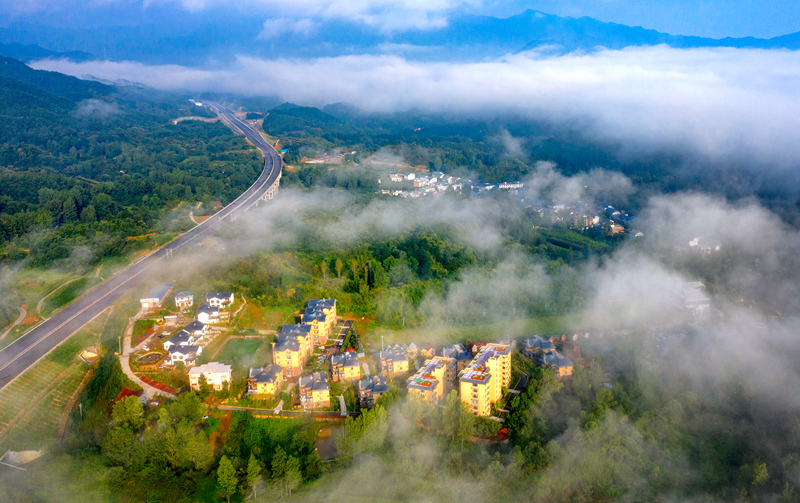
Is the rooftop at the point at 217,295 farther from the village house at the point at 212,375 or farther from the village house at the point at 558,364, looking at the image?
the village house at the point at 558,364

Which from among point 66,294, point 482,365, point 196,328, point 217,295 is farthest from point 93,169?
point 482,365

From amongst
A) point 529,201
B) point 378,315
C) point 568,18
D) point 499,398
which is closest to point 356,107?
point 568,18

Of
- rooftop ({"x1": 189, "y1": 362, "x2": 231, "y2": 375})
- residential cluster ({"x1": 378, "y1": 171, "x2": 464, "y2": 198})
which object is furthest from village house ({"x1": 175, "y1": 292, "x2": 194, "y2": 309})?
residential cluster ({"x1": 378, "y1": 171, "x2": 464, "y2": 198})

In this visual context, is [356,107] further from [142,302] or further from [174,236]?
[142,302]

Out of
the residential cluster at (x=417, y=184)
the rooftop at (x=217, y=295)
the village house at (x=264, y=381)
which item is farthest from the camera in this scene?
the residential cluster at (x=417, y=184)

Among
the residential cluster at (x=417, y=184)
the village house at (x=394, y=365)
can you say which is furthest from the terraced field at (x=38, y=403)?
the residential cluster at (x=417, y=184)

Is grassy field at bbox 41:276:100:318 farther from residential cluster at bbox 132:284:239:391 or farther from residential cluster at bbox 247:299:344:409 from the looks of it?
residential cluster at bbox 247:299:344:409

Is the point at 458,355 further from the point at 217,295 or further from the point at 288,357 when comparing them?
the point at 217,295
